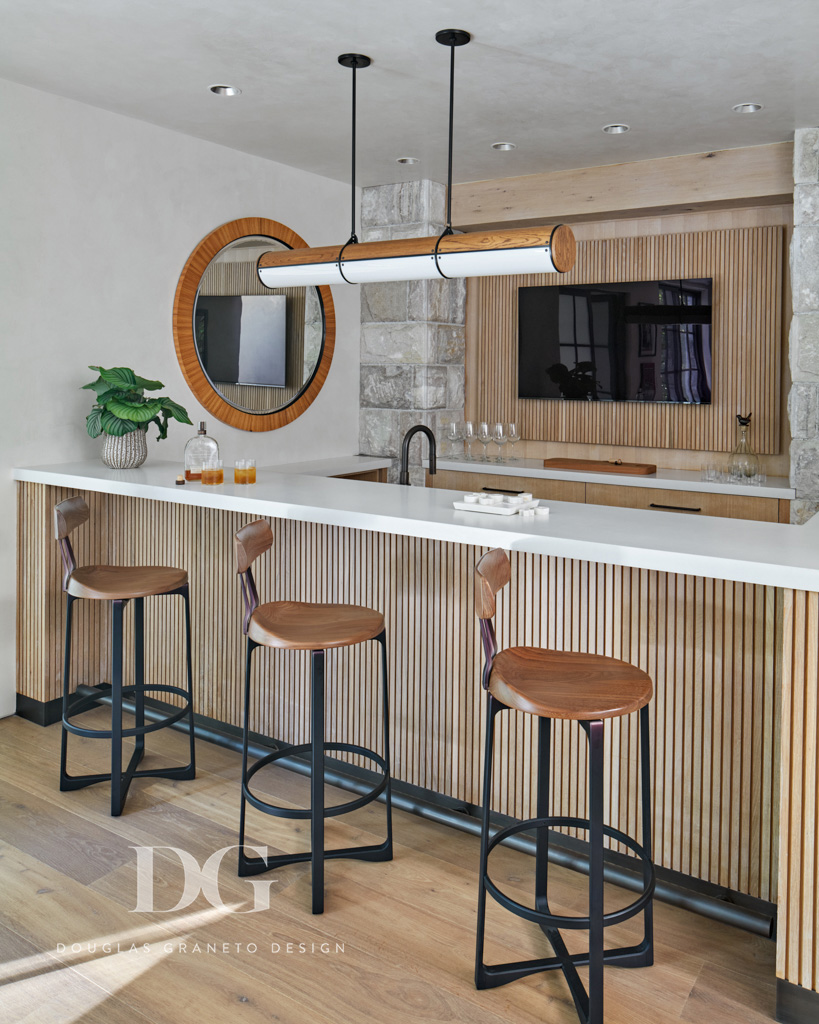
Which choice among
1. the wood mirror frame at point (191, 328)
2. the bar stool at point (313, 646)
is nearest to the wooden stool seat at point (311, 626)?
the bar stool at point (313, 646)

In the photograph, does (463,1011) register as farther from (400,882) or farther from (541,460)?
(541,460)

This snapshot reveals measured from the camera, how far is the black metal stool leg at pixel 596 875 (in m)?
1.77

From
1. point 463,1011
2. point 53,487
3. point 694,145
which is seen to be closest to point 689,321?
point 694,145

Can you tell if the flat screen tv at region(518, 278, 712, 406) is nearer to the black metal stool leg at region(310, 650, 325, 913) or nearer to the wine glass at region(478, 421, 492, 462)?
the wine glass at region(478, 421, 492, 462)

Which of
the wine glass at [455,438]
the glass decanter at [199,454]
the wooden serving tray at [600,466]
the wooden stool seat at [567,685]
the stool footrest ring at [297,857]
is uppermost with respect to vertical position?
the wine glass at [455,438]

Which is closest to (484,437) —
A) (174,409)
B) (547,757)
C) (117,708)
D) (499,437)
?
(499,437)

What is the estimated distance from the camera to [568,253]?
2570 mm

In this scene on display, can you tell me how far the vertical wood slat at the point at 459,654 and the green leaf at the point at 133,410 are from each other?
39cm

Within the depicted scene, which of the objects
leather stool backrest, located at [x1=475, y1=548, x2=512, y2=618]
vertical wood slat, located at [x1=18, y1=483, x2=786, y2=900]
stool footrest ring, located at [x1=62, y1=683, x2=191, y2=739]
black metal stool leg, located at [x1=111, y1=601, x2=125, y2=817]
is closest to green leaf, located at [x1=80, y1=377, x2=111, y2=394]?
vertical wood slat, located at [x1=18, y1=483, x2=786, y2=900]

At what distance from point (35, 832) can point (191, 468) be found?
1.35 metres

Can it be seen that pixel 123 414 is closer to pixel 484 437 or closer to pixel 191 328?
pixel 191 328

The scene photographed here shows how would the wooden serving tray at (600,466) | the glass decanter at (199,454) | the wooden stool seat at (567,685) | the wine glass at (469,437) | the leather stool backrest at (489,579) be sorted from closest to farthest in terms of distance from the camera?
the wooden stool seat at (567,685), the leather stool backrest at (489,579), the glass decanter at (199,454), the wooden serving tray at (600,466), the wine glass at (469,437)

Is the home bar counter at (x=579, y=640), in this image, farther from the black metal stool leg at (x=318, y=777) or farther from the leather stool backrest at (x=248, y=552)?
the black metal stool leg at (x=318, y=777)

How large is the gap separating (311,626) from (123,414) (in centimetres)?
156
